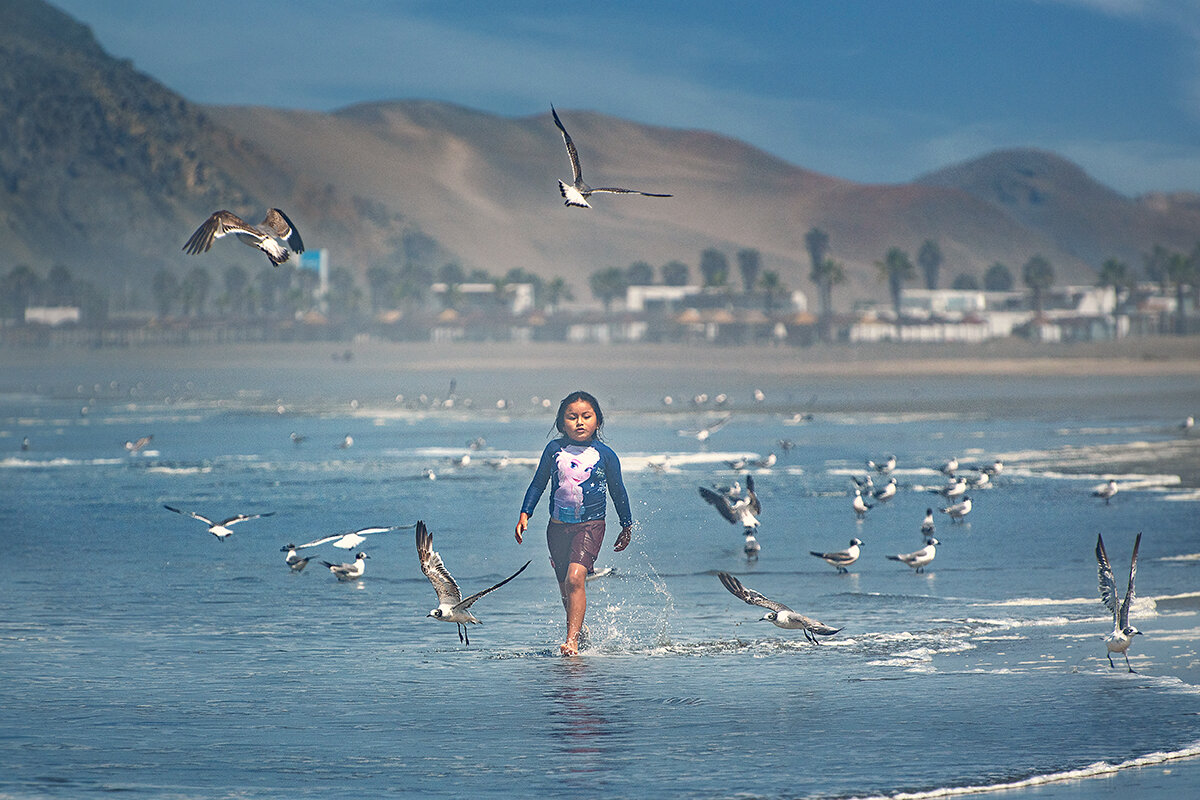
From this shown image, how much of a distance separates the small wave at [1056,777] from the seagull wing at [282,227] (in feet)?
24.0

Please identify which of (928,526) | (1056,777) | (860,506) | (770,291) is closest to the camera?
(1056,777)

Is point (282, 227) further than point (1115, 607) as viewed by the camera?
Yes

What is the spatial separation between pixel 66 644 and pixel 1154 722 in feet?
27.5

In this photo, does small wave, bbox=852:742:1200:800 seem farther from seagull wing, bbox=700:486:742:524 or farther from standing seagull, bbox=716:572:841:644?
seagull wing, bbox=700:486:742:524

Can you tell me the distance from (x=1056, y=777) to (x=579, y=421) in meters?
4.99

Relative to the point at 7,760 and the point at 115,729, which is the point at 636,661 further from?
the point at 7,760

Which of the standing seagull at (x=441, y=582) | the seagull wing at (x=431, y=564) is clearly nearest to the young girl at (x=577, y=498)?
the standing seagull at (x=441, y=582)

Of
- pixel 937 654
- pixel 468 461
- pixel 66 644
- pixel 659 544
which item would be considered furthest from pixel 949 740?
pixel 468 461

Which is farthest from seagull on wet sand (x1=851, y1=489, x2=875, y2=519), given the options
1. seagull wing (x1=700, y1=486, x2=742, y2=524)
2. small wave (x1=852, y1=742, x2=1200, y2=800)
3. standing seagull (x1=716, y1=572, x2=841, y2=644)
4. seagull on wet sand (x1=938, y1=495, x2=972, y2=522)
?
small wave (x1=852, y1=742, x2=1200, y2=800)

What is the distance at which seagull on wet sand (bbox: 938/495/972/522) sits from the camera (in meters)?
20.7

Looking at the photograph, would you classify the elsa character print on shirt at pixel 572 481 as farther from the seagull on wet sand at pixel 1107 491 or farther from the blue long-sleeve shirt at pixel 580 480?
the seagull on wet sand at pixel 1107 491

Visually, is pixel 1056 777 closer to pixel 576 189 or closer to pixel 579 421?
pixel 579 421

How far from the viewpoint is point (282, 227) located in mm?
13750

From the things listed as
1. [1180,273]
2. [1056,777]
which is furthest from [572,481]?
[1180,273]
